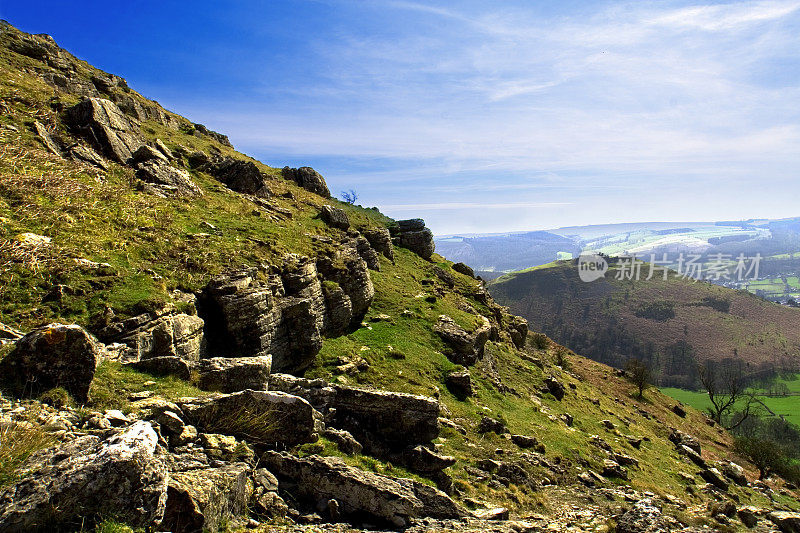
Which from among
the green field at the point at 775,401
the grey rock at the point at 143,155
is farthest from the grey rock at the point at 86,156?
the green field at the point at 775,401

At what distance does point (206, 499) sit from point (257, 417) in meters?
3.01

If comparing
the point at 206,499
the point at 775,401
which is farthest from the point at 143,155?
the point at 775,401

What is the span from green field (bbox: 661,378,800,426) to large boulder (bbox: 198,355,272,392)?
157 metres

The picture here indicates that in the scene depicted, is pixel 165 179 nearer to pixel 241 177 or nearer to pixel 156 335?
pixel 241 177

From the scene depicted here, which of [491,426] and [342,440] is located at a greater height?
[342,440]

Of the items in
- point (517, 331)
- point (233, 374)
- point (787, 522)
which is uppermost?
point (233, 374)

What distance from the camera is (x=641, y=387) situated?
5659 cm

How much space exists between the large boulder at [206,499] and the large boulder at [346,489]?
137cm

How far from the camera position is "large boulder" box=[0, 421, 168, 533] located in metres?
5.23

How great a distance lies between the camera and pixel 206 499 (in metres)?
6.74

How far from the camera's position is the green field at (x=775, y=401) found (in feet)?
424

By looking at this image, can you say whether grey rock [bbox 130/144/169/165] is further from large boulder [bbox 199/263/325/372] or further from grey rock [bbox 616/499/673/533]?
grey rock [bbox 616/499/673/533]

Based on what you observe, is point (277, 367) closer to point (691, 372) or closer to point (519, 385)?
point (519, 385)

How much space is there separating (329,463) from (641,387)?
62.7 metres
